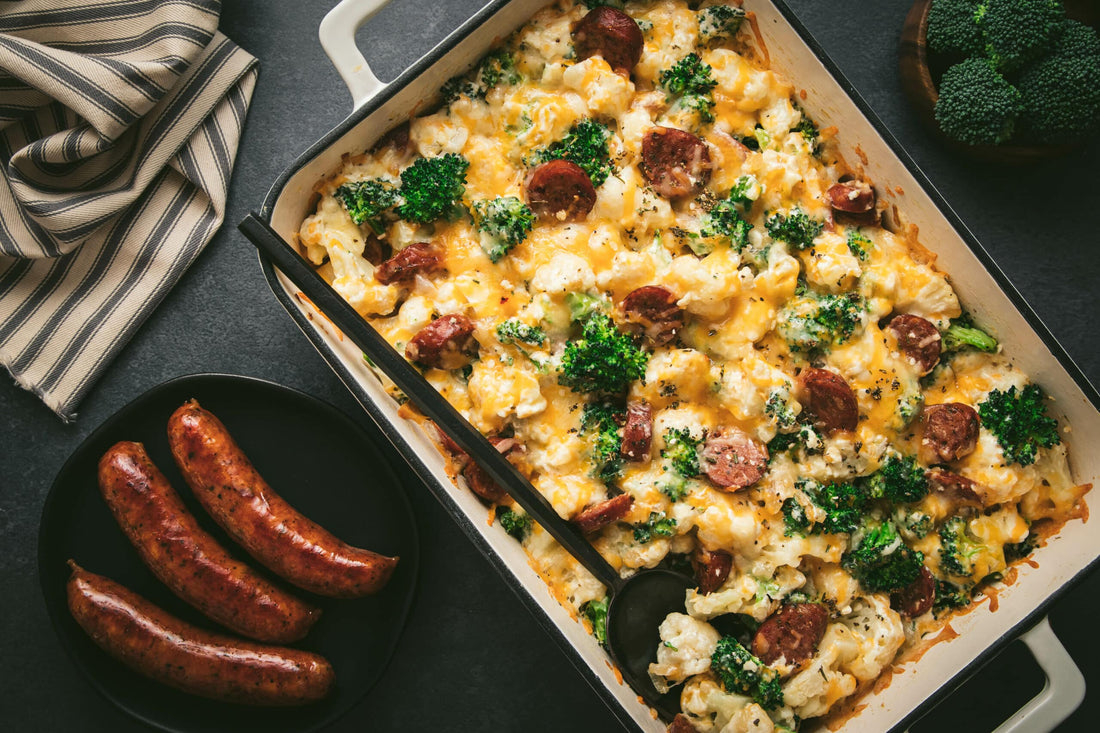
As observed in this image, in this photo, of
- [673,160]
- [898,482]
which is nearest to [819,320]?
[898,482]

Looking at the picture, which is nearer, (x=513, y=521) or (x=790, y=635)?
(x=790, y=635)

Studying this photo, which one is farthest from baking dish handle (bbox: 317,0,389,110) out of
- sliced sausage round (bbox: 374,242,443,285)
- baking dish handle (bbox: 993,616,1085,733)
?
baking dish handle (bbox: 993,616,1085,733)

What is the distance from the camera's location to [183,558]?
107 inches

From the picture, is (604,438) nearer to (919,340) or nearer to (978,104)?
(919,340)

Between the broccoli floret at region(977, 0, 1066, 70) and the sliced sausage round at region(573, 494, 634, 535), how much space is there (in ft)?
6.89

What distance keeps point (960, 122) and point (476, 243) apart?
1.81m

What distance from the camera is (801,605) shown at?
8.07ft

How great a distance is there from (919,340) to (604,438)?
110 cm

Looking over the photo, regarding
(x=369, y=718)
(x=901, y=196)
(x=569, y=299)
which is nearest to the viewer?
(x=569, y=299)

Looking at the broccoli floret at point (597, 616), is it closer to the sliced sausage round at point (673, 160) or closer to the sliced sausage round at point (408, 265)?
the sliced sausage round at point (408, 265)

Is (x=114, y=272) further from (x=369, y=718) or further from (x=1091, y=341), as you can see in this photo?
(x=1091, y=341)

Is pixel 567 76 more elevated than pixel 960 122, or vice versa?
pixel 567 76

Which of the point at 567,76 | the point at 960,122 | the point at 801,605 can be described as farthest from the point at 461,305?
the point at 960,122

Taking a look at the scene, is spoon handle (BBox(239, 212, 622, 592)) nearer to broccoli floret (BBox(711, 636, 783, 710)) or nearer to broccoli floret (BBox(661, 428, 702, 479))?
broccoli floret (BBox(661, 428, 702, 479))
